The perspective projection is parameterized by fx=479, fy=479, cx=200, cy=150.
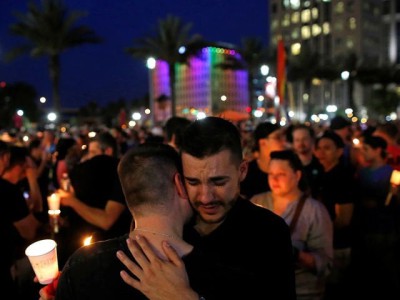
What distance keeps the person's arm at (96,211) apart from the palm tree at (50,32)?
20.9m

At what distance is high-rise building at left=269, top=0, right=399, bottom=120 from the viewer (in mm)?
90750

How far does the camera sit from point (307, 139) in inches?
228

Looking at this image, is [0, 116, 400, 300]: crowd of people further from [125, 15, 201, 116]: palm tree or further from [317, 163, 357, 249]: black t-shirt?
[125, 15, 201, 116]: palm tree

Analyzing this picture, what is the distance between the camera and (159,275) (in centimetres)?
178

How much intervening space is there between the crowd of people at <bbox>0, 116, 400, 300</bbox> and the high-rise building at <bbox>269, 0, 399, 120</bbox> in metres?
82.5

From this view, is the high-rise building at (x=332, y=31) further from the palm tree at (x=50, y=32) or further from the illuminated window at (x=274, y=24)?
the palm tree at (x=50, y=32)

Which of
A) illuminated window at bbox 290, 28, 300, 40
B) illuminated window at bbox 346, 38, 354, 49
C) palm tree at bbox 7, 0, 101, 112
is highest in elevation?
illuminated window at bbox 290, 28, 300, 40

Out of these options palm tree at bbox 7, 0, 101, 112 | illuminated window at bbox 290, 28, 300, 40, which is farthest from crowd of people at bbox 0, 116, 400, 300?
illuminated window at bbox 290, 28, 300, 40

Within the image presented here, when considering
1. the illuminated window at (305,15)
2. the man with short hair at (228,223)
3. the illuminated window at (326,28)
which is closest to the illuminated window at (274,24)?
the illuminated window at (305,15)

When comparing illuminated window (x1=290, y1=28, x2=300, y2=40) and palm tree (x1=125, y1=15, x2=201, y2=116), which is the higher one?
illuminated window (x1=290, y1=28, x2=300, y2=40)

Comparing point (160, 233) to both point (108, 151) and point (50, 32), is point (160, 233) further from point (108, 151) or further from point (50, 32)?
point (50, 32)

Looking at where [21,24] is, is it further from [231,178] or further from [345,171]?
[231,178]

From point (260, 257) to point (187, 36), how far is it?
29456 mm

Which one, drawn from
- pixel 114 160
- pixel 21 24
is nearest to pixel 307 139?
pixel 114 160
